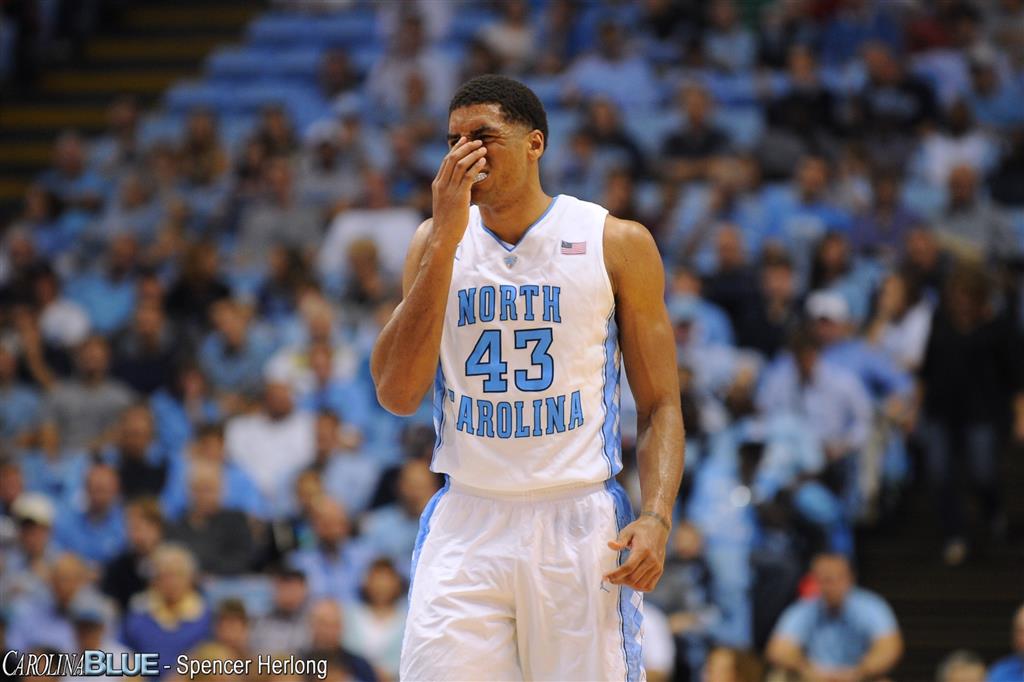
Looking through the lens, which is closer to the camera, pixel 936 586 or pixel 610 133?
pixel 936 586

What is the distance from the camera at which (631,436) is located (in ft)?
34.2

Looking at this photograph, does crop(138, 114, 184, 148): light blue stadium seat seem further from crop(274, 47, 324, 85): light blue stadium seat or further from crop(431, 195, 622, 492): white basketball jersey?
crop(431, 195, 622, 492): white basketball jersey

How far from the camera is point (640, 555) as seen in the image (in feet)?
14.4

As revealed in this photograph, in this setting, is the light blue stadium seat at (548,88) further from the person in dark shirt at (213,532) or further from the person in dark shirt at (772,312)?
the person in dark shirt at (213,532)

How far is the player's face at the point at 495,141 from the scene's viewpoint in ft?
14.9

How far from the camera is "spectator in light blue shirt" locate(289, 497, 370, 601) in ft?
31.8

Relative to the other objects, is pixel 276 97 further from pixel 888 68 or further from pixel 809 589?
pixel 809 589

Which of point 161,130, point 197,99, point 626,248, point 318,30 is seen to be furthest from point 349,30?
point 626,248

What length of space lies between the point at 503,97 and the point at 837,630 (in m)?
5.50

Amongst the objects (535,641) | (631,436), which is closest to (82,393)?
(631,436)

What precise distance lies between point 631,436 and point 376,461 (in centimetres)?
176

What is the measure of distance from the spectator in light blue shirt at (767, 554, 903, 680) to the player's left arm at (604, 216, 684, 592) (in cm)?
461

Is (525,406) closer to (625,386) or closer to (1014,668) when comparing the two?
(1014,668)

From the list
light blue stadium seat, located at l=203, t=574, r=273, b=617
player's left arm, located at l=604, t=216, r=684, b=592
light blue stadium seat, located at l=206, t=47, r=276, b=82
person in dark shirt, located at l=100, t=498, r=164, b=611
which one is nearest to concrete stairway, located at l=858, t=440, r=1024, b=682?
light blue stadium seat, located at l=203, t=574, r=273, b=617
